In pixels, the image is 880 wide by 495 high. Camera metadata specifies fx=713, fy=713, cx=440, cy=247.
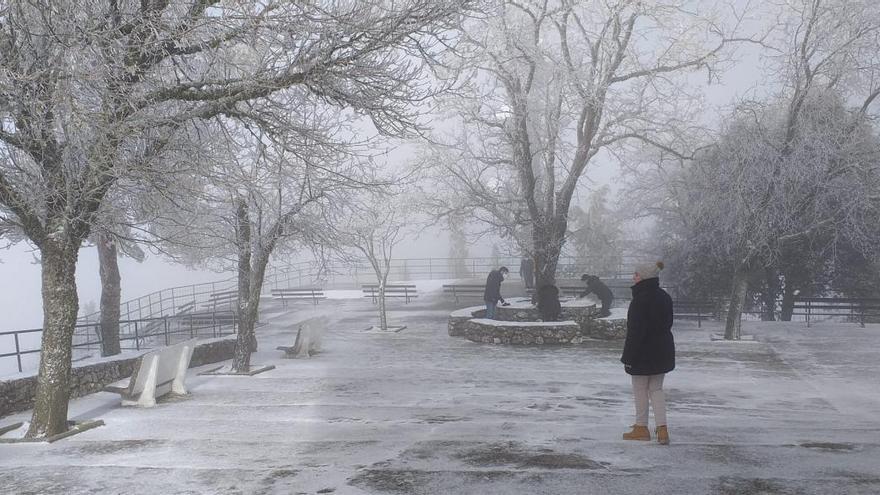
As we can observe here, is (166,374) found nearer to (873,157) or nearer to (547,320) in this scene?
(547,320)

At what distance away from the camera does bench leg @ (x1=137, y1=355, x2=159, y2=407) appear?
10.1 meters

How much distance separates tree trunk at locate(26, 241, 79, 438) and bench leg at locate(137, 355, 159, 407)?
6.25 ft

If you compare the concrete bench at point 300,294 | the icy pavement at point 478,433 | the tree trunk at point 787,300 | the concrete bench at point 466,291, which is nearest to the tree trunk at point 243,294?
the icy pavement at point 478,433

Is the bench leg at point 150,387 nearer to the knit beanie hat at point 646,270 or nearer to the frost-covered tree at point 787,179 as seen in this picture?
the knit beanie hat at point 646,270

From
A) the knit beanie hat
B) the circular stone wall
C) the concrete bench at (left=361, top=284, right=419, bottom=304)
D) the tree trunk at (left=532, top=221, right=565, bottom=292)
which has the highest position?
the tree trunk at (left=532, top=221, right=565, bottom=292)

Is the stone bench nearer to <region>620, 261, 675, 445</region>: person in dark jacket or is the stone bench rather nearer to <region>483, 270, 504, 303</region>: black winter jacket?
<region>483, 270, 504, 303</region>: black winter jacket

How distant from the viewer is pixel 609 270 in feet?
117

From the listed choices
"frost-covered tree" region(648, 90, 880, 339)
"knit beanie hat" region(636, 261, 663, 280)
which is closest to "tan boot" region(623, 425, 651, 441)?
"knit beanie hat" region(636, 261, 663, 280)

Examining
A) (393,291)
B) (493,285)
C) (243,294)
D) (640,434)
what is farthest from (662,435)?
(393,291)

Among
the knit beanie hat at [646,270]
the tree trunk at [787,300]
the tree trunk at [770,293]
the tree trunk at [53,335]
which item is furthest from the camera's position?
the tree trunk at [770,293]

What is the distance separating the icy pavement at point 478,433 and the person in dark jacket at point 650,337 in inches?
23.2

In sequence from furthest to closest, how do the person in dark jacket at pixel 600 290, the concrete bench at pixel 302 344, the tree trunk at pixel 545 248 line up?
the tree trunk at pixel 545 248, the person in dark jacket at pixel 600 290, the concrete bench at pixel 302 344

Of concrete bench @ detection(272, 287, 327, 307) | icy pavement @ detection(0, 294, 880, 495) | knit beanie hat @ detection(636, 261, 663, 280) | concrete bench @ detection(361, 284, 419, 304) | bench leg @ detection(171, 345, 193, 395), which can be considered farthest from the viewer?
concrete bench @ detection(272, 287, 327, 307)

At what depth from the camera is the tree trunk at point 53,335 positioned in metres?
8.03
